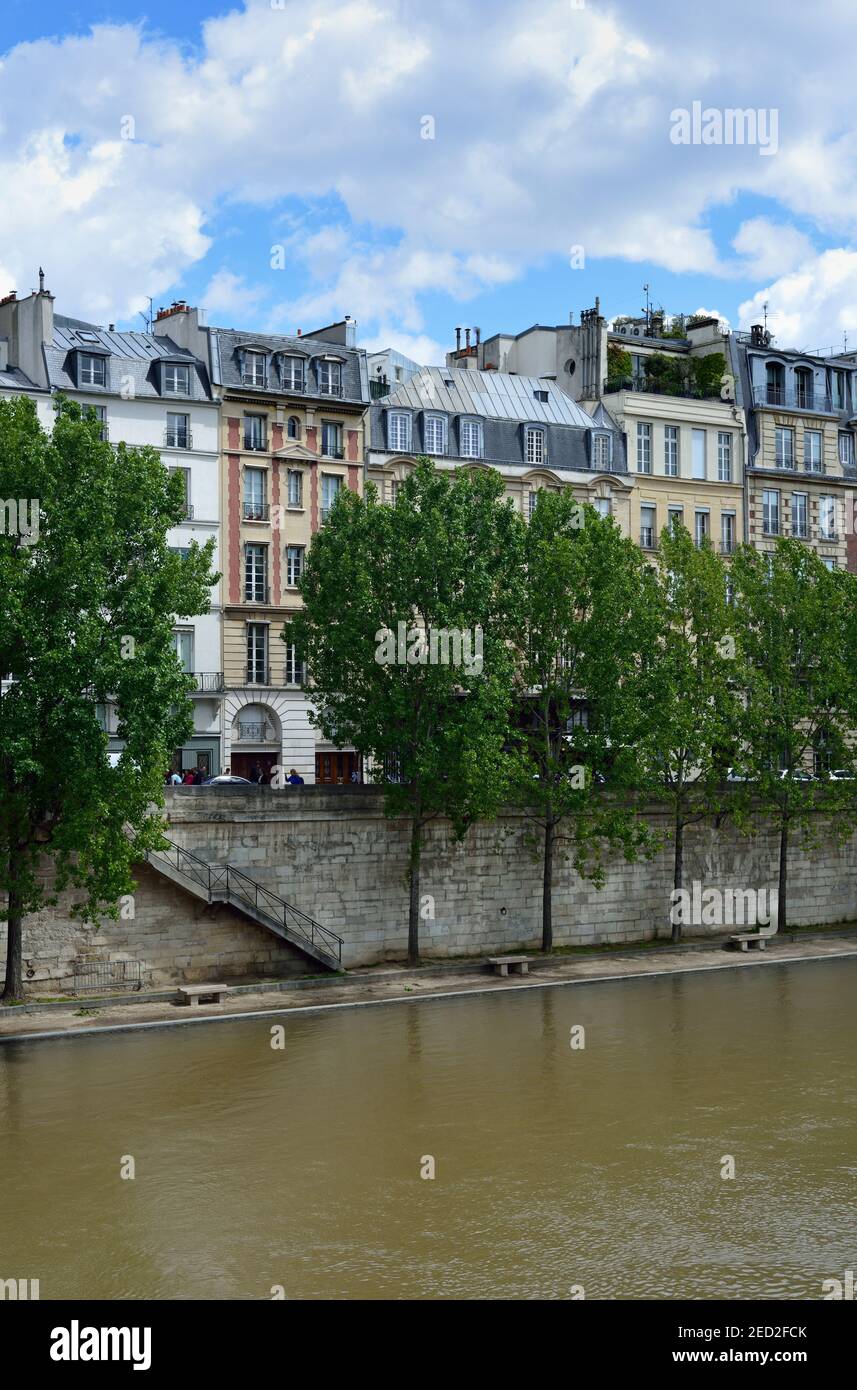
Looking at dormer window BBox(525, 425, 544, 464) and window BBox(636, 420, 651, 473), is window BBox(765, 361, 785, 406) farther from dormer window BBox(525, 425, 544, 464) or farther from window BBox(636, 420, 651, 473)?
dormer window BBox(525, 425, 544, 464)

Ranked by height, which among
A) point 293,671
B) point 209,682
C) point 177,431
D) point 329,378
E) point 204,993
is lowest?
point 204,993

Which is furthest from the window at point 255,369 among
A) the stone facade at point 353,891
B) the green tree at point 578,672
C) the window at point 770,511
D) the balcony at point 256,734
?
the window at point 770,511

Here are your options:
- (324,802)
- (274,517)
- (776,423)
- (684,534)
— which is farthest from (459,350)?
(324,802)

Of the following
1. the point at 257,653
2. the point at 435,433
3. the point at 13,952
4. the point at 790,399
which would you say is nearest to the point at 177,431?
the point at 257,653

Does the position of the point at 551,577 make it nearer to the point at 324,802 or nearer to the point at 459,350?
the point at 324,802

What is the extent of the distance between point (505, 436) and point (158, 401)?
46.5ft

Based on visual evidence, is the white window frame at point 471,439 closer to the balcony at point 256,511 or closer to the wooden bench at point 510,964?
the balcony at point 256,511

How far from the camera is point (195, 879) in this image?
39.0 m

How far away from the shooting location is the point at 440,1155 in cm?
2619

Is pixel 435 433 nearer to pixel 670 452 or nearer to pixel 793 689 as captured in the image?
pixel 670 452

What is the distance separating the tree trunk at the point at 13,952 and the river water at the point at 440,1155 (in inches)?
119

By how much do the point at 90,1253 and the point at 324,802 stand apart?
828 inches

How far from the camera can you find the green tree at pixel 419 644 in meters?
41.5
